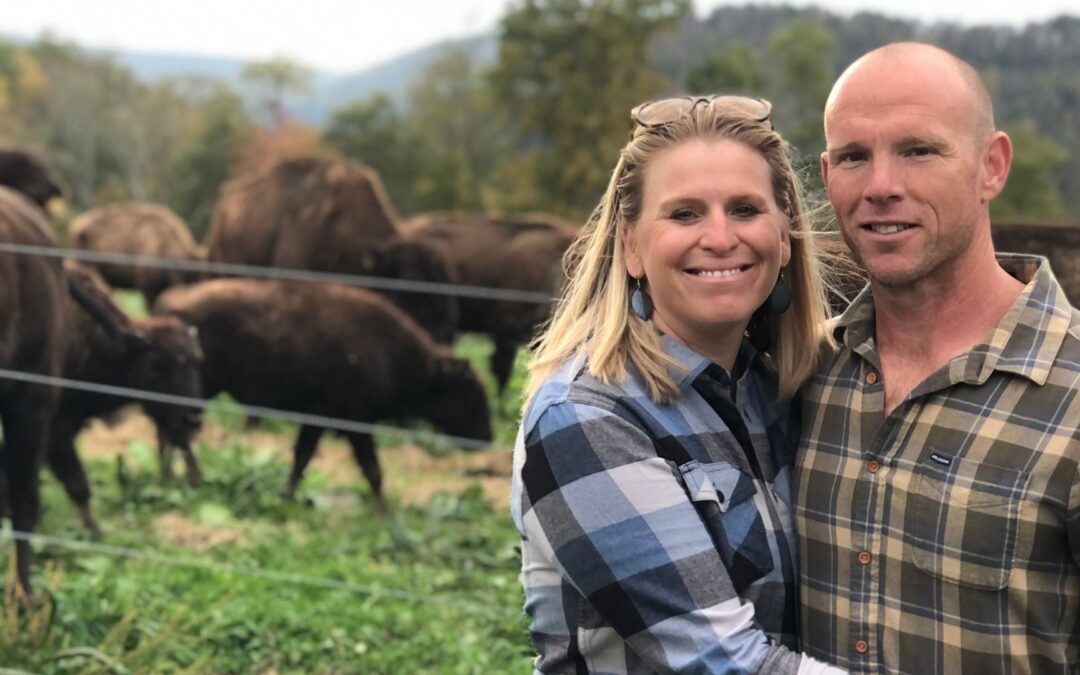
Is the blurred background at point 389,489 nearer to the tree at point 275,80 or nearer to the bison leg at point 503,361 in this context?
the bison leg at point 503,361

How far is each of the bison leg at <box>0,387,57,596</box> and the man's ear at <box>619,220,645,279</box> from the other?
15.0 ft

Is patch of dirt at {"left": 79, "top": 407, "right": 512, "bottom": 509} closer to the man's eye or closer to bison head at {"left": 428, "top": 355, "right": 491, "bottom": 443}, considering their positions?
bison head at {"left": 428, "top": 355, "right": 491, "bottom": 443}

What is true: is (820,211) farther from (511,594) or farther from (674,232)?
(511,594)

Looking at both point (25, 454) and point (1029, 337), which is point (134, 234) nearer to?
point (25, 454)

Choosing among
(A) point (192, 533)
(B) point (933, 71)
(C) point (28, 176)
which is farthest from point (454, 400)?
(B) point (933, 71)

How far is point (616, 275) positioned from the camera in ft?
6.42

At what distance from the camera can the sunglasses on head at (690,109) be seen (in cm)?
189

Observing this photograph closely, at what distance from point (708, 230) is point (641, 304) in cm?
18

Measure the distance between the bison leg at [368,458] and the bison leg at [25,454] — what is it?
2.35 meters

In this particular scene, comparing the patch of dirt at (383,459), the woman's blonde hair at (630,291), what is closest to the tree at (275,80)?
the patch of dirt at (383,459)

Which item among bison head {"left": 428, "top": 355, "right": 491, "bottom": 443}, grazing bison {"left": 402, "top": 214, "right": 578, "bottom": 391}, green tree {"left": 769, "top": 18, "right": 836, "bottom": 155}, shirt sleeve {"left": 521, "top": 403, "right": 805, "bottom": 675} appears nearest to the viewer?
shirt sleeve {"left": 521, "top": 403, "right": 805, "bottom": 675}

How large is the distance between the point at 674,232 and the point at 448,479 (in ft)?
22.6

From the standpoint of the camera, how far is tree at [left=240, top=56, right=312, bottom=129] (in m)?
69.8

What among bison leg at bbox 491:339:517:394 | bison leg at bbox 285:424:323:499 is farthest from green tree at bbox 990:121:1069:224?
bison leg at bbox 285:424:323:499
